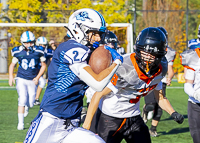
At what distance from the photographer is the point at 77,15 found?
10.7 feet

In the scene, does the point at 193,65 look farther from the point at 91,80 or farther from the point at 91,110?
the point at 91,80

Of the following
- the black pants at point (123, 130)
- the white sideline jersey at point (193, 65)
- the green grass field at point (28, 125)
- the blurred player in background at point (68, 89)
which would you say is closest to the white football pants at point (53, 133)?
the blurred player in background at point (68, 89)

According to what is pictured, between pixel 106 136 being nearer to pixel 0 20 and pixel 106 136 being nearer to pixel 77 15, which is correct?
pixel 77 15

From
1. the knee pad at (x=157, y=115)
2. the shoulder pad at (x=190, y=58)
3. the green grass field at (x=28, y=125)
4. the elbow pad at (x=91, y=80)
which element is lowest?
the green grass field at (x=28, y=125)

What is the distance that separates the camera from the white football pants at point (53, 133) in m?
3.05

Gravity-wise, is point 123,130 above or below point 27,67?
above

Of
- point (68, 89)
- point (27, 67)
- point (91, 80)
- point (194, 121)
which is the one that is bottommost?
point (27, 67)

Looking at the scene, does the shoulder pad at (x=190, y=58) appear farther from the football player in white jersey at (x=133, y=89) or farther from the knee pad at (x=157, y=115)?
the knee pad at (x=157, y=115)

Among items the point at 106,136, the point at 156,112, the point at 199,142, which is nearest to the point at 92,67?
the point at 106,136

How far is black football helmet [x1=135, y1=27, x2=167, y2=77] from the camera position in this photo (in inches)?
142

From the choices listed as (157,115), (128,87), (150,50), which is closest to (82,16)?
(150,50)

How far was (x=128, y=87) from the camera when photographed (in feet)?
12.5

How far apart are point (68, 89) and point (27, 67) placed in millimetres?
5451

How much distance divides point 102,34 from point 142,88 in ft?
2.83
